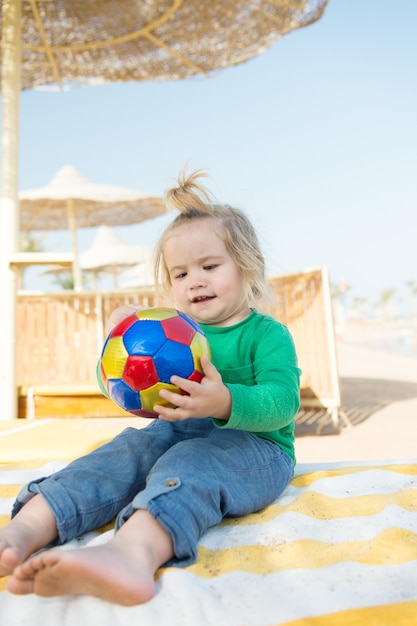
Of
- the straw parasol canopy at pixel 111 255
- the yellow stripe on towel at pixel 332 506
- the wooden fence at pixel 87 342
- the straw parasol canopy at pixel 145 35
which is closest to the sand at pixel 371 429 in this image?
the wooden fence at pixel 87 342

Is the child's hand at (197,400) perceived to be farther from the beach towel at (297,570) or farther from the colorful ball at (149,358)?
the beach towel at (297,570)

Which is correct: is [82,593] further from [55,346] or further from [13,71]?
[13,71]

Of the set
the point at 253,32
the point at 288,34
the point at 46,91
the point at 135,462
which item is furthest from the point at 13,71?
the point at 135,462

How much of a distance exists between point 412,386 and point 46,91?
292 inches

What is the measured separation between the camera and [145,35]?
5898 mm

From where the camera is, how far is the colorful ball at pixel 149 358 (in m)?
1.41

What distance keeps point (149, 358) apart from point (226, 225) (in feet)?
2.39

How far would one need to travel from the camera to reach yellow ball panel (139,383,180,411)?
139 cm

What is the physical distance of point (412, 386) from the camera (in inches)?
336

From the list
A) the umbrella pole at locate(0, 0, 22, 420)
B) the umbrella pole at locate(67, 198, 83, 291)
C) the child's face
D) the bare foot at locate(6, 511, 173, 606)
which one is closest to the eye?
the child's face

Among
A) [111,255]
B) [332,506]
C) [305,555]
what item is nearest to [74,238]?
[111,255]

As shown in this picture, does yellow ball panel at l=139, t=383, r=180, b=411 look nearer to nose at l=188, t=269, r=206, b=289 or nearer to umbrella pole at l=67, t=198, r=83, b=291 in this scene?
nose at l=188, t=269, r=206, b=289

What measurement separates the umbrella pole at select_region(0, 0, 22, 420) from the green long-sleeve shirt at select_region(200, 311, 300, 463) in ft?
11.7

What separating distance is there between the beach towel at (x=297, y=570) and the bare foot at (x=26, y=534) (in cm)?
6
